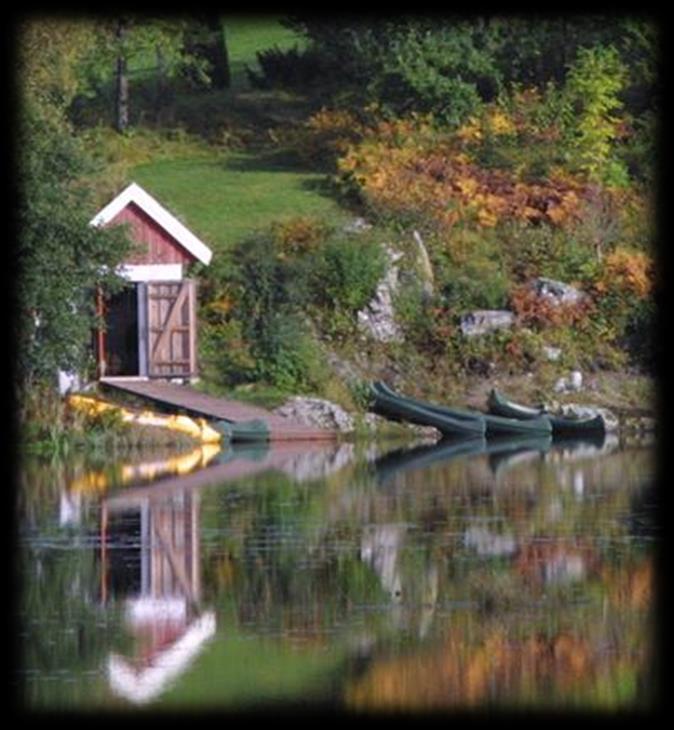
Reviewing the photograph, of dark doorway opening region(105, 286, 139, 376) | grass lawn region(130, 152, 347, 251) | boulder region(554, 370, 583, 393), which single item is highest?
grass lawn region(130, 152, 347, 251)

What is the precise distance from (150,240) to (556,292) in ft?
25.3

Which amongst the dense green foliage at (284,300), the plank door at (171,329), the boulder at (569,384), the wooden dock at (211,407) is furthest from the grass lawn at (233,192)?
the boulder at (569,384)

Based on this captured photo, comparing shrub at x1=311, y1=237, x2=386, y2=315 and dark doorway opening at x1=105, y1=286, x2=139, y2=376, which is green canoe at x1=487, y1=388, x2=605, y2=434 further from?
dark doorway opening at x1=105, y1=286, x2=139, y2=376

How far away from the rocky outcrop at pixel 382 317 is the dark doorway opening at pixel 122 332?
4.10 metres

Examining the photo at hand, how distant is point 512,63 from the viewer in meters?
52.8

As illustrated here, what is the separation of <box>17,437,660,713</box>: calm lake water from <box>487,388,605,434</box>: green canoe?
6320 millimetres

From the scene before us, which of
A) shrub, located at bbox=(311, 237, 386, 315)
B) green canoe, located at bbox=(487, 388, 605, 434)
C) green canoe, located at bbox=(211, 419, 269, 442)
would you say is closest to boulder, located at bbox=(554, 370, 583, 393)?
green canoe, located at bbox=(487, 388, 605, 434)

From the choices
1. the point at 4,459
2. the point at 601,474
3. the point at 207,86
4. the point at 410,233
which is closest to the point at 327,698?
the point at 601,474

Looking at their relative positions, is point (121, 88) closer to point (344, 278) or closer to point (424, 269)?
point (424, 269)

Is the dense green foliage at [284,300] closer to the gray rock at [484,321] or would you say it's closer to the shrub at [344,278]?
the shrub at [344,278]

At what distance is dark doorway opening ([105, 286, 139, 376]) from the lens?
135ft

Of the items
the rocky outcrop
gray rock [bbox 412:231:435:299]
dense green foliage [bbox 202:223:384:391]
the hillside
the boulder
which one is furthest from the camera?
gray rock [bbox 412:231:435:299]

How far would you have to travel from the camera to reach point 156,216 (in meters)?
40.6

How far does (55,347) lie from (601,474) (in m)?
9.10
